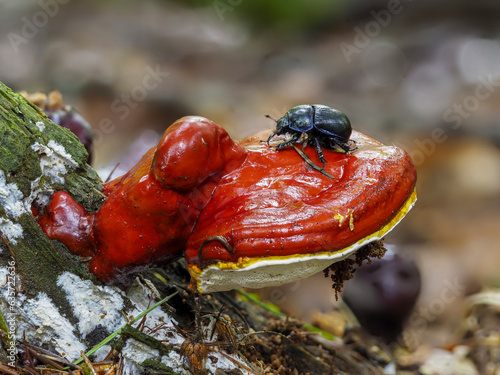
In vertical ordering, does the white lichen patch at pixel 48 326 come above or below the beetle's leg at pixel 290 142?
below

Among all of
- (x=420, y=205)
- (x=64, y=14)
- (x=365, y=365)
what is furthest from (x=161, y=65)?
(x=365, y=365)

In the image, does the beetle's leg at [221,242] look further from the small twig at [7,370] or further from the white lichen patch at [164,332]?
the small twig at [7,370]

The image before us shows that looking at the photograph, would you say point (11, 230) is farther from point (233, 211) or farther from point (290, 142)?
point (290, 142)

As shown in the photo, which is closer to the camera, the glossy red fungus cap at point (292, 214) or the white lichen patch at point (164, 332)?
the glossy red fungus cap at point (292, 214)

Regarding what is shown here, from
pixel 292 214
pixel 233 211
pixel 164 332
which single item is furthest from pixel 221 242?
pixel 164 332

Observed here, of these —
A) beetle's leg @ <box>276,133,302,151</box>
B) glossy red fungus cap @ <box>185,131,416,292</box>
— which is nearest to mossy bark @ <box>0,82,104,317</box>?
glossy red fungus cap @ <box>185,131,416,292</box>

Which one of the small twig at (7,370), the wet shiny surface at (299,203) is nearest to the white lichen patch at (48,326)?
the small twig at (7,370)

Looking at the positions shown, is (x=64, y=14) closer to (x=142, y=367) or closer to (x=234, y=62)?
(x=234, y=62)

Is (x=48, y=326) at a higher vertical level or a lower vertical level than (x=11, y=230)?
lower
